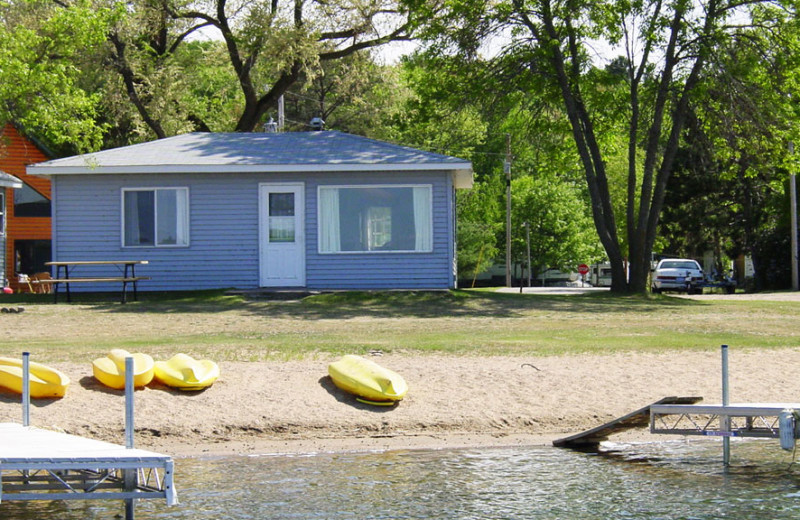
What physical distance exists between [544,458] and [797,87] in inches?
760

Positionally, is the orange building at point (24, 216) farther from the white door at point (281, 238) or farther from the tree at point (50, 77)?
the white door at point (281, 238)

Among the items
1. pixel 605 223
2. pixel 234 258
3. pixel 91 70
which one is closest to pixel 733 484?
pixel 234 258

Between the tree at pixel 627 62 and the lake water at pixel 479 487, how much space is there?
16.9m

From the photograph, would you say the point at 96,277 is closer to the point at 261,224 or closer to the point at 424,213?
the point at 261,224

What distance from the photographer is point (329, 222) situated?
24375 mm

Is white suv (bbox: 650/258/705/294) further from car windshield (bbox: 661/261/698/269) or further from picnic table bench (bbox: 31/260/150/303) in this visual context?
picnic table bench (bbox: 31/260/150/303)

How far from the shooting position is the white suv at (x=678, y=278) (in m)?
42.0

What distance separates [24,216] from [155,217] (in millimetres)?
13231

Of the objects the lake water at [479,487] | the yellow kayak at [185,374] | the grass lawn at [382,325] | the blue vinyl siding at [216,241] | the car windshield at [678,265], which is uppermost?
the blue vinyl siding at [216,241]

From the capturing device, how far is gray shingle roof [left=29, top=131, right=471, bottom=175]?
78.1 feet

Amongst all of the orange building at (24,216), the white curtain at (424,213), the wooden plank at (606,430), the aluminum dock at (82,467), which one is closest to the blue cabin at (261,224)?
the white curtain at (424,213)

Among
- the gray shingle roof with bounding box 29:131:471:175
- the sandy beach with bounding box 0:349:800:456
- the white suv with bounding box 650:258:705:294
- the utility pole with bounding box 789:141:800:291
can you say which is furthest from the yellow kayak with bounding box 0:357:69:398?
the utility pole with bounding box 789:141:800:291

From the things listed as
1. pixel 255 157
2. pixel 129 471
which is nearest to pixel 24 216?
pixel 255 157

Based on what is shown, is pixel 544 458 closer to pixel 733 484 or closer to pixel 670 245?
pixel 733 484
